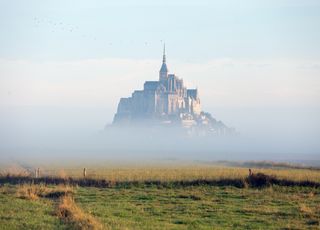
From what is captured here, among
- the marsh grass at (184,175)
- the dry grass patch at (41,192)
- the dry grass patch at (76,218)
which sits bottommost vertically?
the dry grass patch at (76,218)

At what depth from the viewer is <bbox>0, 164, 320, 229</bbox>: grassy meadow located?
1661 centimetres

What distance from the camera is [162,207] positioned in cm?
2094

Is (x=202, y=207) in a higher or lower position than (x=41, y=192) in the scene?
lower

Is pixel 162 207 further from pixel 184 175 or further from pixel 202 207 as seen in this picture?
pixel 184 175

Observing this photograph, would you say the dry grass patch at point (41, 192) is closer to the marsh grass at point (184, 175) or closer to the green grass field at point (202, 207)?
the green grass field at point (202, 207)

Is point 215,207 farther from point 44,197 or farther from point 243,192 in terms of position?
point 44,197

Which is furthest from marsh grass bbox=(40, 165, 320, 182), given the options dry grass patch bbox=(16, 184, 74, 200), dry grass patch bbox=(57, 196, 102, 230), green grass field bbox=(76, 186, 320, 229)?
dry grass patch bbox=(57, 196, 102, 230)

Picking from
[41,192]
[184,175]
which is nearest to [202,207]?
[41,192]

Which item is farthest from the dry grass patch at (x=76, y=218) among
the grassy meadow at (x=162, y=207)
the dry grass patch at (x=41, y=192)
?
the dry grass patch at (x=41, y=192)

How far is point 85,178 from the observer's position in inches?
1232

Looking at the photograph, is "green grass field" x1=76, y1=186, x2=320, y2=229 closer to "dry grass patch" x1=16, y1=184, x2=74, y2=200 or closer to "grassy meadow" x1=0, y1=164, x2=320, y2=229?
"grassy meadow" x1=0, y1=164, x2=320, y2=229

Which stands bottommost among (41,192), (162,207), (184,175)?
(162,207)

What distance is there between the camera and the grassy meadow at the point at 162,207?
16.6m

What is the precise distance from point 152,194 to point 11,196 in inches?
259
